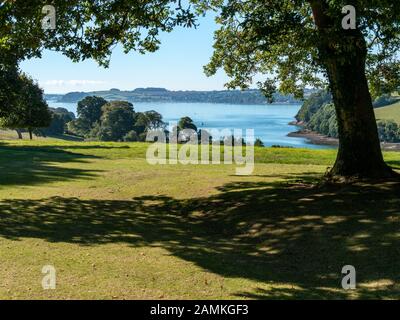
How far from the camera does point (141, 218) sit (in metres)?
16.0

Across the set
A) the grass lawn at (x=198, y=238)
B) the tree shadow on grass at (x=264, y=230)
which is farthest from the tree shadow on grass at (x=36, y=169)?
Result: the tree shadow on grass at (x=264, y=230)

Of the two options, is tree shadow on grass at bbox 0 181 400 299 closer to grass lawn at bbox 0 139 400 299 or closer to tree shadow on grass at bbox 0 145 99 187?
grass lawn at bbox 0 139 400 299

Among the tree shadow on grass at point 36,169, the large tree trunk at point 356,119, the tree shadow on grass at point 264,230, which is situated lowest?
the tree shadow on grass at point 264,230

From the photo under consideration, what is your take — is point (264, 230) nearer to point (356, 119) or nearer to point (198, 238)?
point (198, 238)

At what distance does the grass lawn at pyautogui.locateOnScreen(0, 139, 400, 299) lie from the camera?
8719 millimetres

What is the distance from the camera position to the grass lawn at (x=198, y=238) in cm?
872

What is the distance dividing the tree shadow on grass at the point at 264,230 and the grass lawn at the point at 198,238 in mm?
30

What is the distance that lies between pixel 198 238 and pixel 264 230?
77.1 inches

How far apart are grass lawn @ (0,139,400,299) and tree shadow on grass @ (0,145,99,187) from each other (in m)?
0.44

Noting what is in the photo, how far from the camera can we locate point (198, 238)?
13.3 metres

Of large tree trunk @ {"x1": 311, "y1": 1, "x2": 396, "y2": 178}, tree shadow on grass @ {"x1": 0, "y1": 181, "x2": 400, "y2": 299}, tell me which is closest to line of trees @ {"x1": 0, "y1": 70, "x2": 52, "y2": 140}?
tree shadow on grass @ {"x1": 0, "y1": 181, "x2": 400, "y2": 299}

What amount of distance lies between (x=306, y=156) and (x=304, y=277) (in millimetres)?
27615

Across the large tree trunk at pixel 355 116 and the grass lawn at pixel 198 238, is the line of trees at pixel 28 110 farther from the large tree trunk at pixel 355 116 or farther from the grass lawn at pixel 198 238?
the large tree trunk at pixel 355 116

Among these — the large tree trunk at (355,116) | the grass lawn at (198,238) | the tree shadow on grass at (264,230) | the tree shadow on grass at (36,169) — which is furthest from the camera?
the tree shadow on grass at (36,169)
